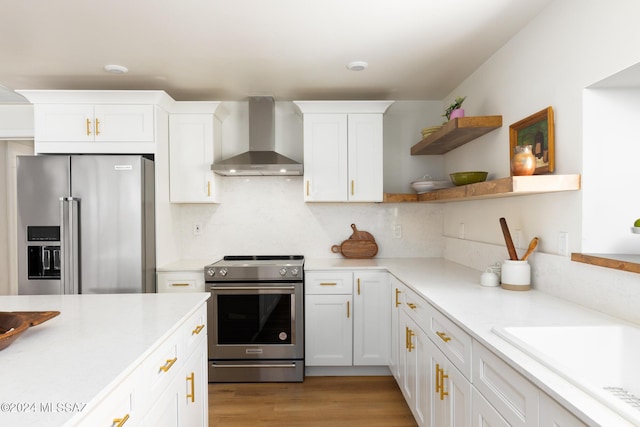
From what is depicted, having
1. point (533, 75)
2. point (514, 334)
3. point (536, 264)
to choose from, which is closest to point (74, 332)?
point (514, 334)

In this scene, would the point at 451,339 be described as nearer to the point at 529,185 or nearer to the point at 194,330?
the point at 529,185

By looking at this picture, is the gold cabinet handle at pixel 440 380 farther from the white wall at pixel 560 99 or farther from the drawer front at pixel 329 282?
the drawer front at pixel 329 282

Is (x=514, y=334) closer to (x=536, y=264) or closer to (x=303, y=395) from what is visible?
(x=536, y=264)

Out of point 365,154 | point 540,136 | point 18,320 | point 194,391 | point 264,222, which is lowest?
point 194,391

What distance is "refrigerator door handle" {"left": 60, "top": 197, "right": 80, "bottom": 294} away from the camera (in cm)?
271

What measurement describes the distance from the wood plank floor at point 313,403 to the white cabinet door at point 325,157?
151cm

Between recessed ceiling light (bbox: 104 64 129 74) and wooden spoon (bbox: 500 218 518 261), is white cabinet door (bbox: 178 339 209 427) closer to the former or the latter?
wooden spoon (bbox: 500 218 518 261)

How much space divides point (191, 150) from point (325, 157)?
3.84 ft

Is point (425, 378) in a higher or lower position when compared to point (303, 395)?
higher

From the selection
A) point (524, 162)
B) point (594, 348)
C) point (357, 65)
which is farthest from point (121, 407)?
point (357, 65)

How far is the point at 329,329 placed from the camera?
301 centimetres

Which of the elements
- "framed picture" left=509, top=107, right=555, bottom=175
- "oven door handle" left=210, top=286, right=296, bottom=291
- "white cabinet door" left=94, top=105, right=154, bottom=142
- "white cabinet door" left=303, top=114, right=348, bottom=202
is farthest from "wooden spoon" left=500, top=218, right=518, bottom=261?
"white cabinet door" left=94, top=105, right=154, bottom=142

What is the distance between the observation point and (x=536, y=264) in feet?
6.57

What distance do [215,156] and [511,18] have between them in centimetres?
244
